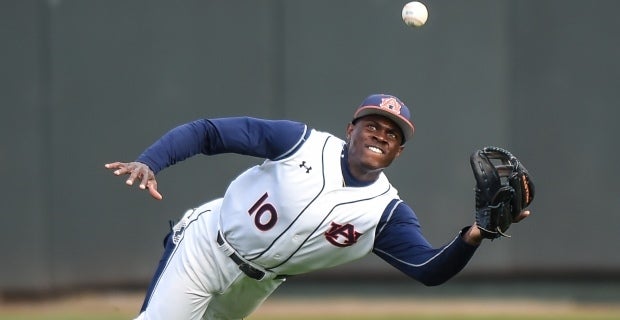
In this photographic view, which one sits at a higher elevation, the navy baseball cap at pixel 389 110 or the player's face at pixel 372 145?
the navy baseball cap at pixel 389 110

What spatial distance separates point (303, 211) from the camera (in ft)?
17.5

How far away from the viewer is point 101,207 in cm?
1041

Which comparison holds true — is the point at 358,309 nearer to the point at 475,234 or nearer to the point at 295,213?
the point at 295,213

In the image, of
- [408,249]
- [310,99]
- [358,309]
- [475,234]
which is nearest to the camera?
[475,234]

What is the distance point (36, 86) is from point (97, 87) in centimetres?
54

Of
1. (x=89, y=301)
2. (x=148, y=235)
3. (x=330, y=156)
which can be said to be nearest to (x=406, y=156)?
(x=148, y=235)

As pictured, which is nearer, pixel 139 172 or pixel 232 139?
pixel 139 172

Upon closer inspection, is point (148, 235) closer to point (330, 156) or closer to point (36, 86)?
point (36, 86)

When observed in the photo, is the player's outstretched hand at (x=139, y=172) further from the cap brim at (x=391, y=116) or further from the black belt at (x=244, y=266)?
the cap brim at (x=391, y=116)

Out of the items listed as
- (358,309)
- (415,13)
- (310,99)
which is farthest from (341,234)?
(310,99)

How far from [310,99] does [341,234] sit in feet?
16.7

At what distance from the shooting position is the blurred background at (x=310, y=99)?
10297mm

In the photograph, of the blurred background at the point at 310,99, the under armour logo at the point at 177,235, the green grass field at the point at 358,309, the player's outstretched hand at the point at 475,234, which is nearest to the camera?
the player's outstretched hand at the point at 475,234

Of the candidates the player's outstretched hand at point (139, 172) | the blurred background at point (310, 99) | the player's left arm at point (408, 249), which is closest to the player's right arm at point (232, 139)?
the player's outstretched hand at point (139, 172)
